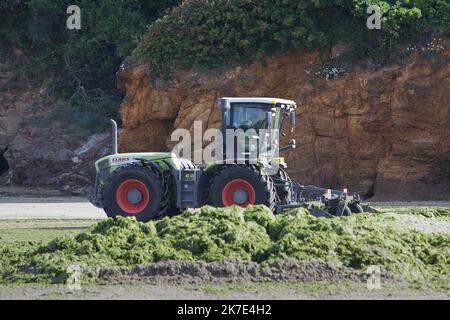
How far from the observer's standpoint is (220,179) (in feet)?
63.7

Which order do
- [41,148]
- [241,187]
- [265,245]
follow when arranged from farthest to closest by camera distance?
1. [41,148]
2. [241,187]
3. [265,245]

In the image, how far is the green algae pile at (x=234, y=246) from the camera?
13.0 m

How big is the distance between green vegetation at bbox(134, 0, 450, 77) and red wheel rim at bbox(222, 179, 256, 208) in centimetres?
1217

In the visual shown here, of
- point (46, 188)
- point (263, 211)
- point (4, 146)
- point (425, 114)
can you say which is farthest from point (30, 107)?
point (263, 211)

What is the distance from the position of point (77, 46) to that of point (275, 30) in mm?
9448

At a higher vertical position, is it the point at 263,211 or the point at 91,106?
the point at 91,106

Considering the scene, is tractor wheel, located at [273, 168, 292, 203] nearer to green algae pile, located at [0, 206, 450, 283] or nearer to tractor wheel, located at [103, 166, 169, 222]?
tractor wheel, located at [103, 166, 169, 222]

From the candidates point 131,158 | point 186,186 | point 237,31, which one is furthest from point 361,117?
point 186,186

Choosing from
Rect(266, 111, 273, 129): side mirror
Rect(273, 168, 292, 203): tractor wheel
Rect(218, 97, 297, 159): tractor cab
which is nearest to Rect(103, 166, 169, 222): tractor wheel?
Rect(218, 97, 297, 159): tractor cab

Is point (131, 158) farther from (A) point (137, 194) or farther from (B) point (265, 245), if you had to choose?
(B) point (265, 245)
